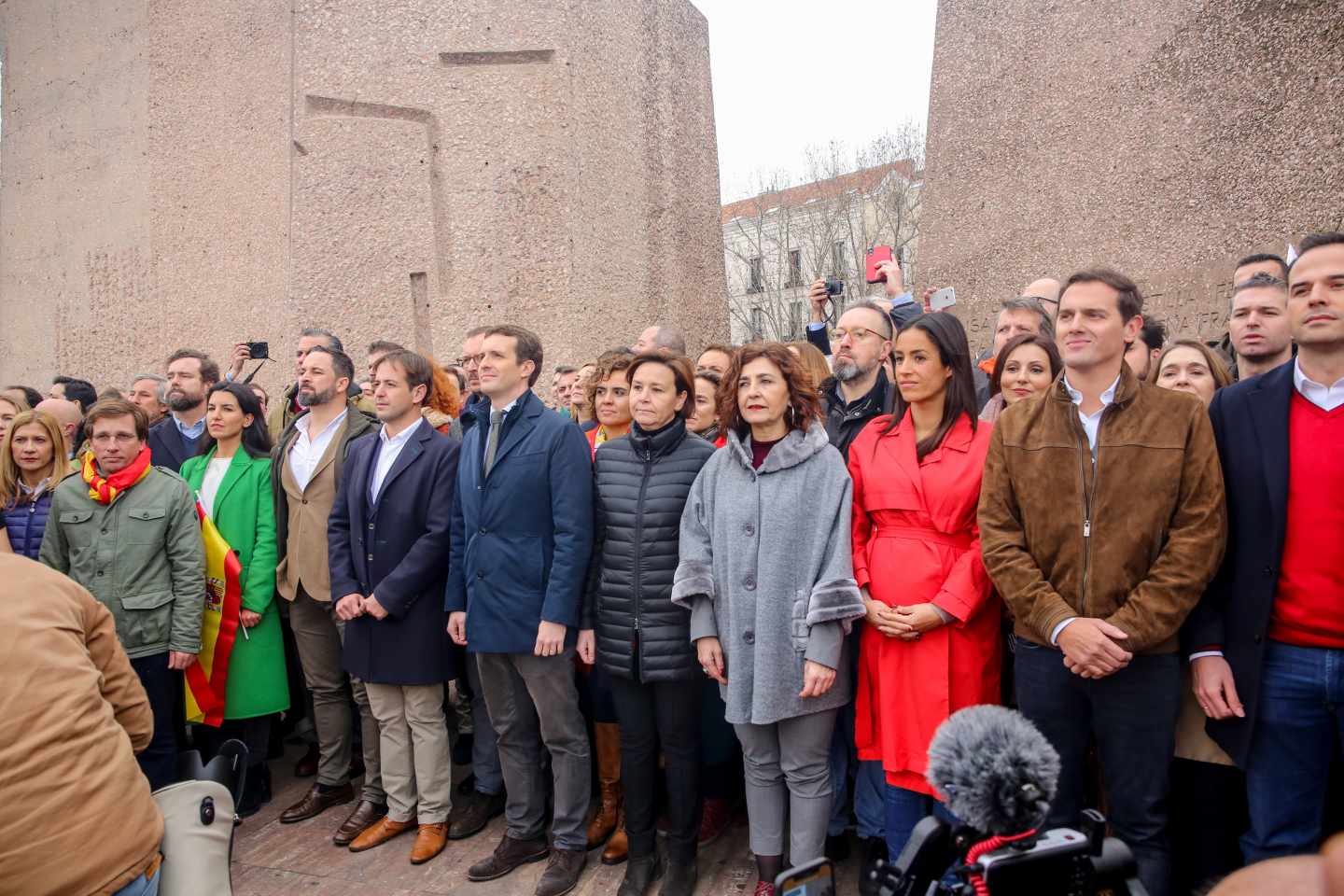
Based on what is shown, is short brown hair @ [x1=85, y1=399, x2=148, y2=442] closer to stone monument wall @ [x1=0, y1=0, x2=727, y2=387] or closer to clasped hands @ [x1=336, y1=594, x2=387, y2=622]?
clasped hands @ [x1=336, y1=594, x2=387, y2=622]

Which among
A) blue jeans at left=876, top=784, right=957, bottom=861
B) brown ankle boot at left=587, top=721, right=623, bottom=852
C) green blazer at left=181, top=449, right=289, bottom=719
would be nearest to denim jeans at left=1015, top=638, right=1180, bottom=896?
blue jeans at left=876, top=784, right=957, bottom=861

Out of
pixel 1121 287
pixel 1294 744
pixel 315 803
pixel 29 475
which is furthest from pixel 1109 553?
pixel 29 475

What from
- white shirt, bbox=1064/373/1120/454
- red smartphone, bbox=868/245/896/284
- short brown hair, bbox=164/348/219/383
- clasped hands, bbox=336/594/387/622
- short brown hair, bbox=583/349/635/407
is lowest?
clasped hands, bbox=336/594/387/622

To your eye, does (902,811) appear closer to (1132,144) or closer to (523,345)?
(523,345)

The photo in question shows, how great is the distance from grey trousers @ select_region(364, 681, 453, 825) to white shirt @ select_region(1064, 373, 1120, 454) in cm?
277

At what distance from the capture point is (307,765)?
4.59m

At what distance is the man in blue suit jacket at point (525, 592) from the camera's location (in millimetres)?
3375

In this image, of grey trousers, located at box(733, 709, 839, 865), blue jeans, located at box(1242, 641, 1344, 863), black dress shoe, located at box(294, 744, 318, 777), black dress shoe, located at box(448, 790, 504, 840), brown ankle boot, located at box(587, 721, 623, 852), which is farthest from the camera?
black dress shoe, located at box(294, 744, 318, 777)

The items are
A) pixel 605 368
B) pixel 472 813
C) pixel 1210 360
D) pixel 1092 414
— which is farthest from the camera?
pixel 605 368

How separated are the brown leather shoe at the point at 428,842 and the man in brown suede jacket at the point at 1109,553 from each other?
2443mm

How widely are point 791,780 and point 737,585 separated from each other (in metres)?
0.67

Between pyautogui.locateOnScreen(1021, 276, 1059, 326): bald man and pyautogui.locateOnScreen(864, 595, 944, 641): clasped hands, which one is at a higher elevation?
pyautogui.locateOnScreen(1021, 276, 1059, 326): bald man

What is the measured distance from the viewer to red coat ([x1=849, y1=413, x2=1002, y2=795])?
2688mm

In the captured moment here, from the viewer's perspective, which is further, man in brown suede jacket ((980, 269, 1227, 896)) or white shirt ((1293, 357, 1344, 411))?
man in brown suede jacket ((980, 269, 1227, 896))
